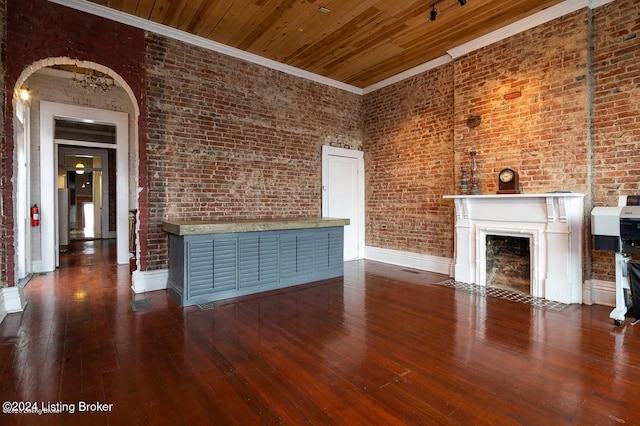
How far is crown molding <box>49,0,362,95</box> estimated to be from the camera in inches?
153

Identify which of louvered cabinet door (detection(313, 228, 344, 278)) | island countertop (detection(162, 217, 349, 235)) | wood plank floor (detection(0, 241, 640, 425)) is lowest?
wood plank floor (detection(0, 241, 640, 425))

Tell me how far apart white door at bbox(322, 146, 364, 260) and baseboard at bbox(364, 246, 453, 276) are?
34cm

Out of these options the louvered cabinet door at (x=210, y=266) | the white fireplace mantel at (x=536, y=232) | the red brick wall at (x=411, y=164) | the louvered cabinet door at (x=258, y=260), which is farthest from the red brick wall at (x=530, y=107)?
the louvered cabinet door at (x=210, y=266)

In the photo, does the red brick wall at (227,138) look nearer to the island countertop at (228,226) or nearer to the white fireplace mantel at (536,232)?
the island countertop at (228,226)

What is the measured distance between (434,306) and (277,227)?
2.20 m

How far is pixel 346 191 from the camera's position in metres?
6.73

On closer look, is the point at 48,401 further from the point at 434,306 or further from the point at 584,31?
the point at 584,31

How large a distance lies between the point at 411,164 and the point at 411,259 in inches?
70.1

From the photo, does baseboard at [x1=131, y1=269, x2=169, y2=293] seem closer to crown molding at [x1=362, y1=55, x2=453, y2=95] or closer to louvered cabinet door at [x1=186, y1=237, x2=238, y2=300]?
louvered cabinet door at [x1=186, y1=237, x2=238, y2=300]

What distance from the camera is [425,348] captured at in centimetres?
263

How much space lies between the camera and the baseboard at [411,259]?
5461 millimetres

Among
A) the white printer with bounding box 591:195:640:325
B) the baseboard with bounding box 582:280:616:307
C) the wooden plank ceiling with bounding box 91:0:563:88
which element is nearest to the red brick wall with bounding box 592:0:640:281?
the baseboard with bounding box 582:280:616:307

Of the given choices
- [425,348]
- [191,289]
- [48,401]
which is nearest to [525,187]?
[425,348]

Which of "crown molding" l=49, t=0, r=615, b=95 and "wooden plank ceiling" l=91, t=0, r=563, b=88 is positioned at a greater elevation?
"wooden plank ceiling" l=91, t=0, r=563, b=88
